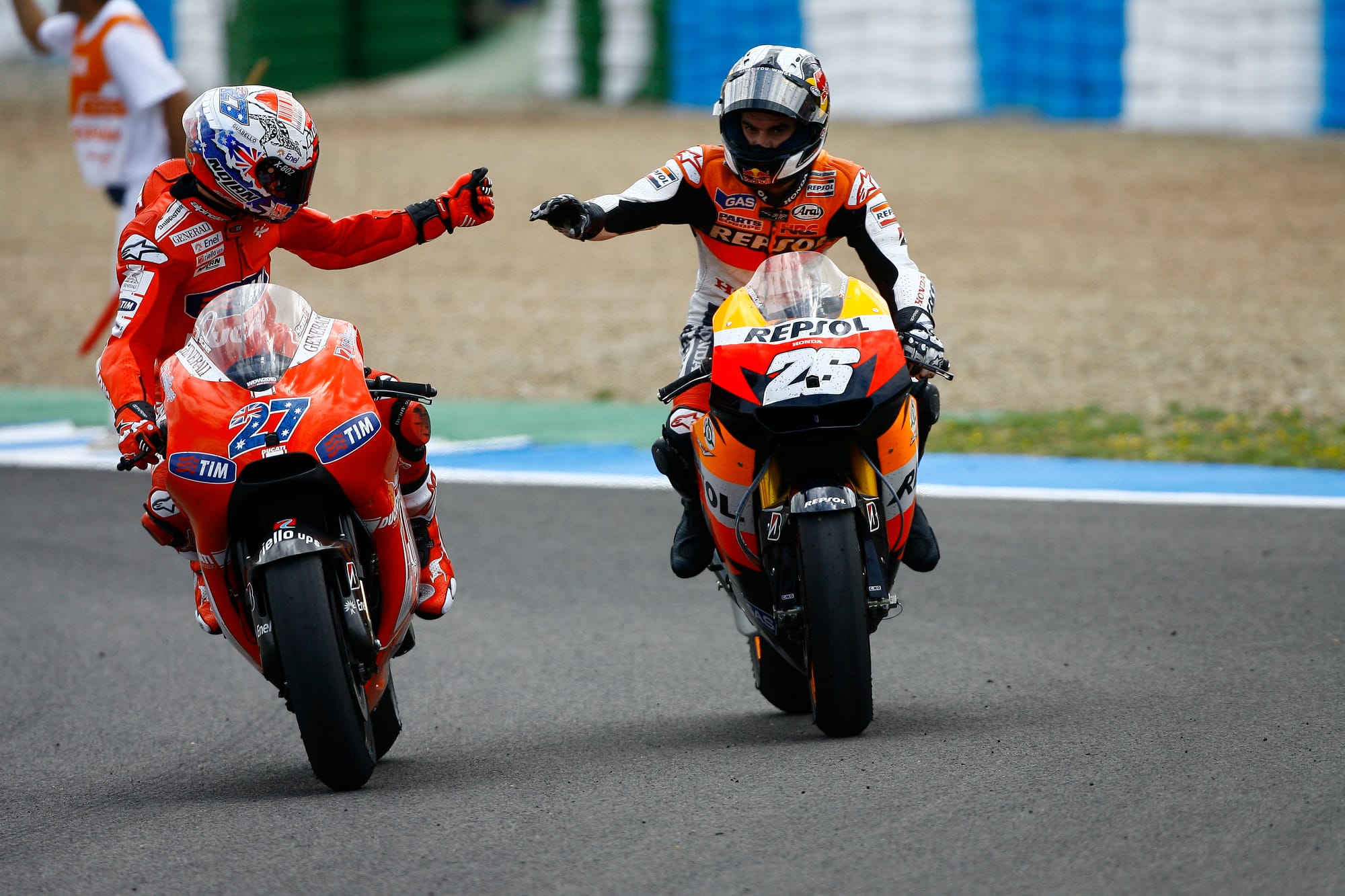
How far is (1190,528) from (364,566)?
429 cm

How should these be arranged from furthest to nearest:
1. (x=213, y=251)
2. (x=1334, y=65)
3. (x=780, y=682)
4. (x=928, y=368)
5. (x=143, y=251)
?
(x=1334, y=65) < (x=780, y=682) < (x=213, y=251) < (x=143, y=251) < (x=928, y=368)

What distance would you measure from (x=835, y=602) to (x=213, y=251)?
2088 mm

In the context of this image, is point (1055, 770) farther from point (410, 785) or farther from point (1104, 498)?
point (1104, 498)

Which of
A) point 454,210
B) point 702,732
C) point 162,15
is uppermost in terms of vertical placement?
point 454,210

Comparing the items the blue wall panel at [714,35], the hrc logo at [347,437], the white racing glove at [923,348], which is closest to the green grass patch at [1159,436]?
the white racing glove at [923,348]

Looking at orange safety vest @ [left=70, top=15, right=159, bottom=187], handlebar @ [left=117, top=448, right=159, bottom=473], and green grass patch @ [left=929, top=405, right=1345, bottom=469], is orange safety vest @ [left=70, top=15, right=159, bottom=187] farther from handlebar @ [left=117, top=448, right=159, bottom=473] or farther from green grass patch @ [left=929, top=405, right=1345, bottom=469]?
handlebar @ [left=117, top=448, right=159, bottom=473]

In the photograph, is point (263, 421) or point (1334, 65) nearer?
point (263, 421)

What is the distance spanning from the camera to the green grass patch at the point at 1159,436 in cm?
901

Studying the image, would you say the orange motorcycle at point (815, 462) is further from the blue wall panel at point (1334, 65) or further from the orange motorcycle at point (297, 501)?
the blue wall panel at point (1334, 65)

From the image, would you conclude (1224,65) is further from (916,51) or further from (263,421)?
(263,421)

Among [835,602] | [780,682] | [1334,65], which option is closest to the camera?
[835,602]

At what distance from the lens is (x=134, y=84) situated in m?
8.99

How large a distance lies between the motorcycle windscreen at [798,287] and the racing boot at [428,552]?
3.53 ft

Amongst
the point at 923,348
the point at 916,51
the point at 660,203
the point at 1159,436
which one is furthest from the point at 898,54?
the point at 923,348
